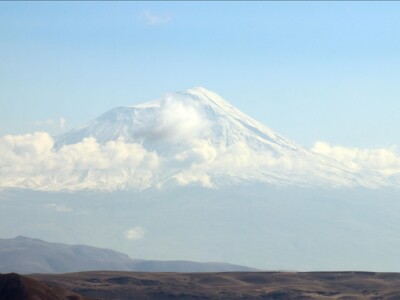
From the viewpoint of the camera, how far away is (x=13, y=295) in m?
192

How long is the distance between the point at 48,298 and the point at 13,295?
7292 millimetres

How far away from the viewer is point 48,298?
645ft
